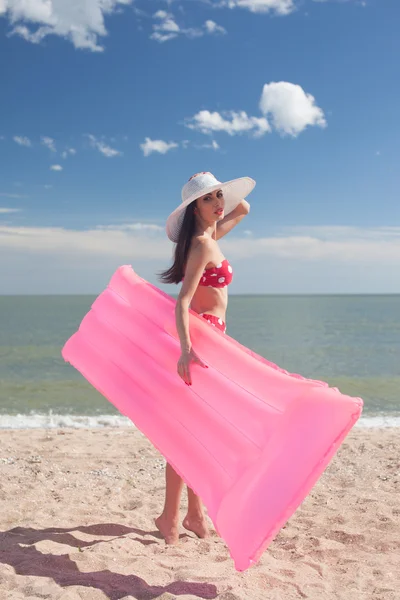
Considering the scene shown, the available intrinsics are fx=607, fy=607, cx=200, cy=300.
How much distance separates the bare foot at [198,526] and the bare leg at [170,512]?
146mm

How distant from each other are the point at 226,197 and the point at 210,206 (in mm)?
397

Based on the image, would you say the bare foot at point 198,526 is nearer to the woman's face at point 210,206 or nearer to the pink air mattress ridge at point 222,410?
the pink air mattress ridge at point 222,410

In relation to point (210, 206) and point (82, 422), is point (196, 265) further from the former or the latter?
point (82, 422)

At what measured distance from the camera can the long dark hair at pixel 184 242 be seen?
135 inches

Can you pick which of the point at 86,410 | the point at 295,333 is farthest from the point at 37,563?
the point at 295,333

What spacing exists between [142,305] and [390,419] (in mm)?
6883

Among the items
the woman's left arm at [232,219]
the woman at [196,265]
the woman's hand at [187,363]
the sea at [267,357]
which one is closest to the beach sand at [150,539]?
the woman at [196,265]

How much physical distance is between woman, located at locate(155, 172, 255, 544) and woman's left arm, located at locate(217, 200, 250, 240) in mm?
187

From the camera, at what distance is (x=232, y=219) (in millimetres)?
3947

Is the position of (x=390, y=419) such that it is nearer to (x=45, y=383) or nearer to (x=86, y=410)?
(x=86, y=410)

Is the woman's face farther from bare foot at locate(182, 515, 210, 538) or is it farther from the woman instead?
bare foot at locate(182, 515, 210, 538)

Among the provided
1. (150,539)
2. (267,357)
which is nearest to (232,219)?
(150,539)

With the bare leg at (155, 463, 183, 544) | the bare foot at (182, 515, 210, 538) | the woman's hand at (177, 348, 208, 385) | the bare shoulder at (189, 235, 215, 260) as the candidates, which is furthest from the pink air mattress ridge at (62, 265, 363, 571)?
the bare foot at (182, 515, 210, 538)

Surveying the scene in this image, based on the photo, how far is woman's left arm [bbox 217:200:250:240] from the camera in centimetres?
390
